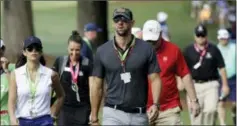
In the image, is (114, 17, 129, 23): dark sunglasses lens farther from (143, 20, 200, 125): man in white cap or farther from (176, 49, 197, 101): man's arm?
(176, 49, 197, 101): man's arm

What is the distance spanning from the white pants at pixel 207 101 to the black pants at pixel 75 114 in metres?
3.23

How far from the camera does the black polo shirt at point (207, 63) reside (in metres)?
13.4

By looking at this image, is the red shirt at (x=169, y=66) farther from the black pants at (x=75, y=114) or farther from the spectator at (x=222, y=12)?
the spectator at (x=222, y=12)

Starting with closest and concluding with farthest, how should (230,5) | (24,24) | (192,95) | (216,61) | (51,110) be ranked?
(51,110)
(192,95)
(216,61)
(24,24)
(230,5)

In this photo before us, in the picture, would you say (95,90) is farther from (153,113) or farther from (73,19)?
(73,19)

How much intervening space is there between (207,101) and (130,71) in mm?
5642

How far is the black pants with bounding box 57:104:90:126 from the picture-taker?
1066cm

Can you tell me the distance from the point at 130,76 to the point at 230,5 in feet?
96.3

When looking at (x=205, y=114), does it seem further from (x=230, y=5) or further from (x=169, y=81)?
(x=230, y=5)

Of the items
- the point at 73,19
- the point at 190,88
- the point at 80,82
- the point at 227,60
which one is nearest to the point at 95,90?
the point at 190,88

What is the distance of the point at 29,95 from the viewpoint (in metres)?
8.45

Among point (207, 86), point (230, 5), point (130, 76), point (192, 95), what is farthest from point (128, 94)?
point (230, 5)

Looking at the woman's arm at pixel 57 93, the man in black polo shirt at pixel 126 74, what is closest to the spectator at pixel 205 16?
the woman's arm at pixel 57 93

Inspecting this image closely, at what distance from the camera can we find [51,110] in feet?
29.3
